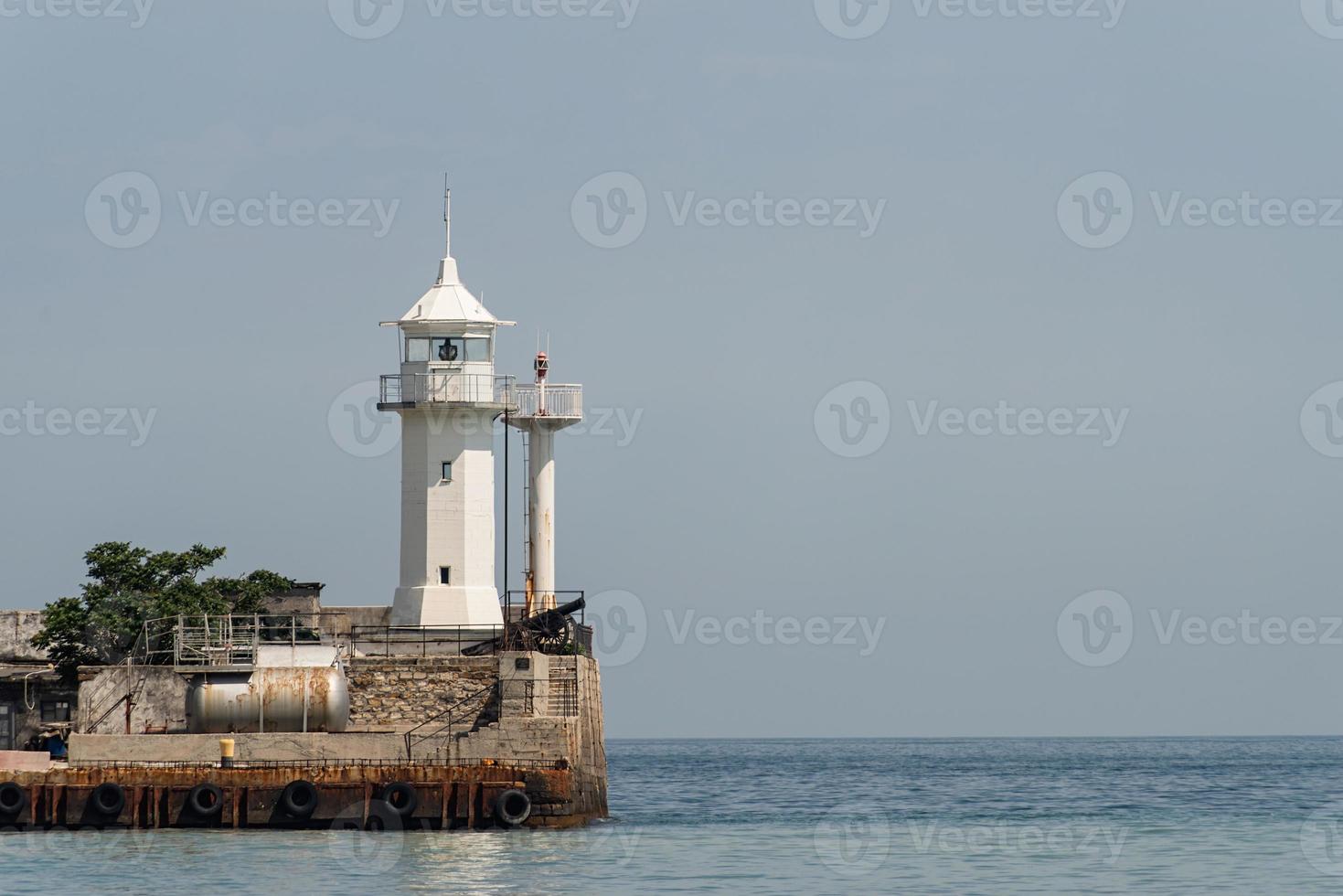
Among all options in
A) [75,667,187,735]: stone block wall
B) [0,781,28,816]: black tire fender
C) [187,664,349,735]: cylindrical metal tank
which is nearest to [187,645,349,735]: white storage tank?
[187,664,349,735]: cylindrical metal tank

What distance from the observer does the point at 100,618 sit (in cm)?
4653

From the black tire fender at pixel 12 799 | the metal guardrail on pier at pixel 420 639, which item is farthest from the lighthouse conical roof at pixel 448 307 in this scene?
the black tire fender at pixel 12 799

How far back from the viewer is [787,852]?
42.6 meters

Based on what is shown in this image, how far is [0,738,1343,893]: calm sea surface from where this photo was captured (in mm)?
35469

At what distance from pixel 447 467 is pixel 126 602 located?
7.73 meters

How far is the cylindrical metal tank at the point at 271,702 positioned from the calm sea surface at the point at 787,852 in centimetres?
272

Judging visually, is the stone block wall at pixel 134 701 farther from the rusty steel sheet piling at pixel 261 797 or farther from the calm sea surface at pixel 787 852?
the calm sea surface at pixel 787 852

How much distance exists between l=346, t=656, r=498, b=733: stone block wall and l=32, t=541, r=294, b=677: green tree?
4845 mm

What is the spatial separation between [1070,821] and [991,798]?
13.3 meters

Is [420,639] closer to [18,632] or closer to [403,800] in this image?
[403,800]

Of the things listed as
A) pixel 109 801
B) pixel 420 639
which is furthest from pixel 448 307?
pixel 109 801

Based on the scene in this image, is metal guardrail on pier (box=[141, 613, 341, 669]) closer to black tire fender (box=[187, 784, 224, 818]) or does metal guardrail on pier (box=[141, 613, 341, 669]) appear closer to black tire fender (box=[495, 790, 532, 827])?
black tire fender (box=[187, 784, 224, 818])

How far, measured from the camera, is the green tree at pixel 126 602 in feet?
153

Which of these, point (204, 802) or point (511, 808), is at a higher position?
point (204, 802)
